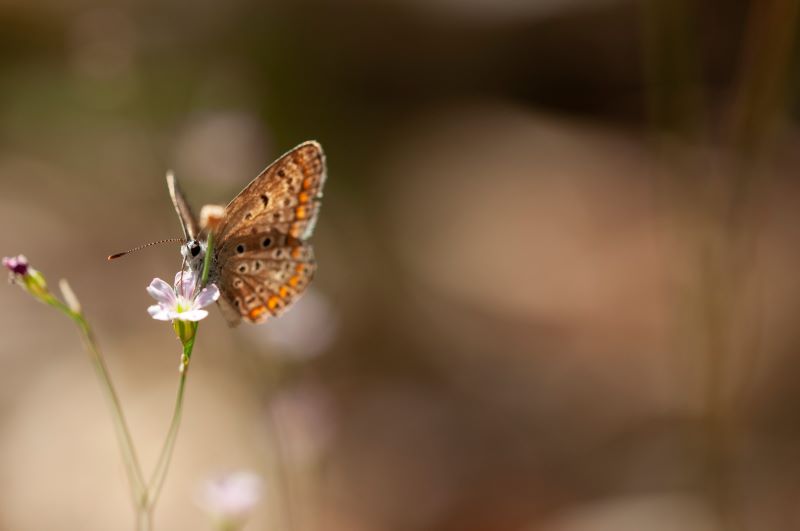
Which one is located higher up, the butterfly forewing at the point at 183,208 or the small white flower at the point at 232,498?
the butterfly forewing at the point at 183,208

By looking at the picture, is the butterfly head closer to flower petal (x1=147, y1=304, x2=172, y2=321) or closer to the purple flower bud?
flower petal (x1=147, y1=304, x2=172, y2=321)

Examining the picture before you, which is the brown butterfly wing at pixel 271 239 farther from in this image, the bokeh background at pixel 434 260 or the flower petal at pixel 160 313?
the bokeh background at pixel 434 260

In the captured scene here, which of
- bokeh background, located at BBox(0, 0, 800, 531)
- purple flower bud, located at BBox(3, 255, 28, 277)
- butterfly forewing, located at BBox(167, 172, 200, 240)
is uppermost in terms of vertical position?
butterfly forewing, located at BBox(167, 172, 200, 240)

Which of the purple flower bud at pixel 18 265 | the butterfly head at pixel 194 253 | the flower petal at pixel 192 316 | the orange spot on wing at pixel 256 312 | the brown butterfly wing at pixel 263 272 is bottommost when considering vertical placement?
the orange spot on wing at pixel 256 312

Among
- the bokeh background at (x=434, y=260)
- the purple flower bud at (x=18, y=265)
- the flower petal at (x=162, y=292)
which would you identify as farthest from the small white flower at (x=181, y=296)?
the bokeh background at (x=434, y=260)

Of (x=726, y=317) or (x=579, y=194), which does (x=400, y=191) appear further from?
(x=726, y=317)

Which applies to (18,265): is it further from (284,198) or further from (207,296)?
(284,198)

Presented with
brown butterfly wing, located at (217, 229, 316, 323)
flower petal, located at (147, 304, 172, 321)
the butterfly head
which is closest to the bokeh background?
brown butterfly wing, located at (217, 229, 316, 323)
